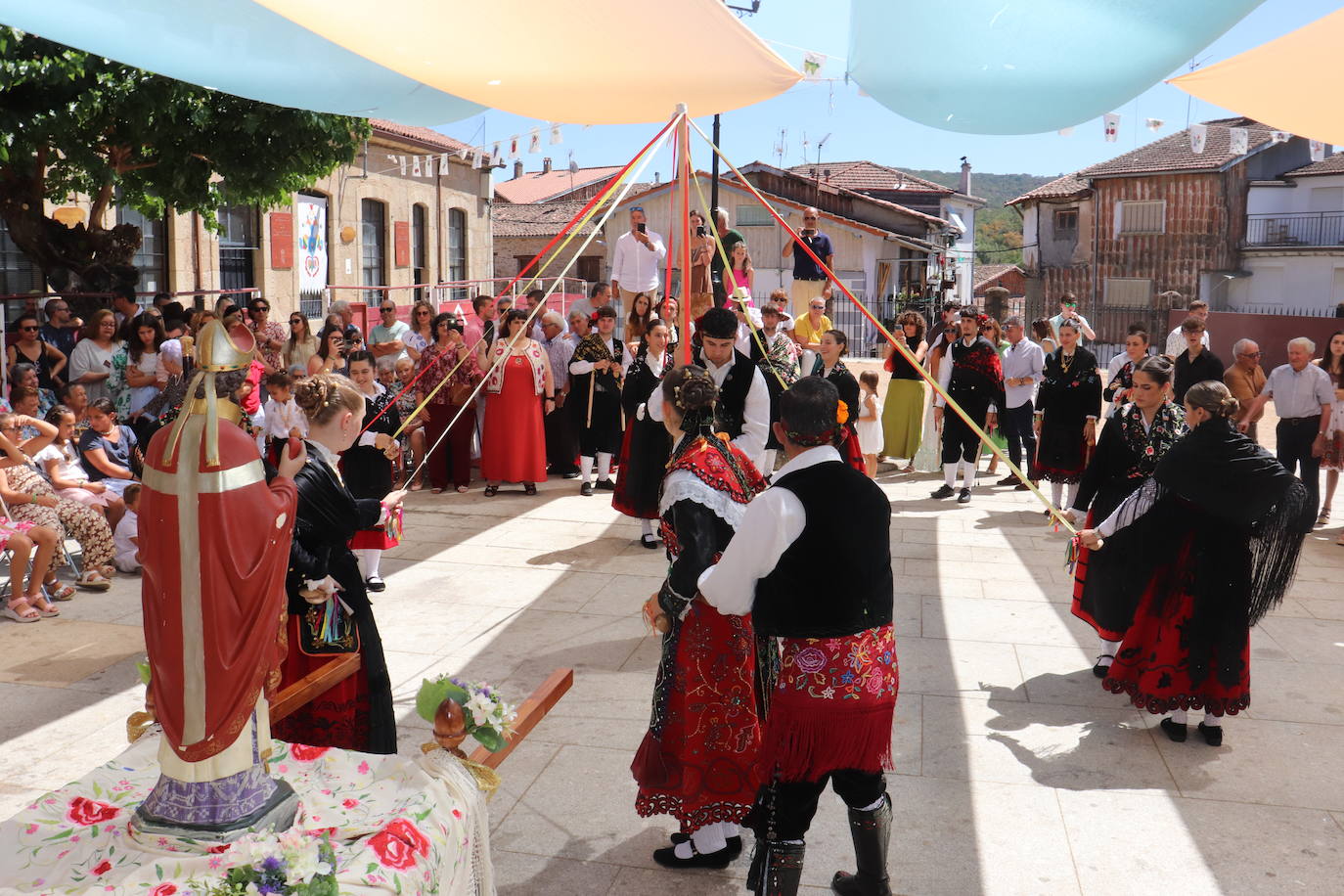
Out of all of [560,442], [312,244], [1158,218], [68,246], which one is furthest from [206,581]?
[1158,218]

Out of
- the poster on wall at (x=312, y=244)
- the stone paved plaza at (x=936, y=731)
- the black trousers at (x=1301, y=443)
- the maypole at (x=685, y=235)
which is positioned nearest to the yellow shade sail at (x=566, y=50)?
the maypole at (x=685, y=235)

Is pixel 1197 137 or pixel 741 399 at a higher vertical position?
pixel 1197 137

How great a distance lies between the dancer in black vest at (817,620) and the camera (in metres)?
3.19

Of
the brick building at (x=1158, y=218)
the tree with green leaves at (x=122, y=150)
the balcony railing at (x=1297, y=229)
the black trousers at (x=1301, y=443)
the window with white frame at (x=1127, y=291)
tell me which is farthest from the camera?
the window with white frame at (x=1127, y=291)

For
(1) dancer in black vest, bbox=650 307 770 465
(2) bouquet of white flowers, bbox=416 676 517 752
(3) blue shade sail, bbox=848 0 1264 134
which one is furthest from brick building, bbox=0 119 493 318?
(2) bouquet of white flowers, bbox=416 676 517 752

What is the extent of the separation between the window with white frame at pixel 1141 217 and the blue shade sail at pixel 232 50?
36.0m

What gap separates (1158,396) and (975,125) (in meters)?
1.79

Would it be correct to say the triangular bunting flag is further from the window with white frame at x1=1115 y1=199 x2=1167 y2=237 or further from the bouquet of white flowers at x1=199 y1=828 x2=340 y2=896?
the window with white frame at x1=1115 y1=199 x2=1167 y2=237

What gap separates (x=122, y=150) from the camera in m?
10.5

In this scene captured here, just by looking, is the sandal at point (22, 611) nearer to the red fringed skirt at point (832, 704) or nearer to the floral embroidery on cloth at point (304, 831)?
the floral embroidery on cloth at point (304, 831)

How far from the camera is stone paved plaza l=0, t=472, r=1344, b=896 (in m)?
3.94

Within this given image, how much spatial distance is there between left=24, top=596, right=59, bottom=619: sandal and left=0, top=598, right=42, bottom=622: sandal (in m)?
0.03

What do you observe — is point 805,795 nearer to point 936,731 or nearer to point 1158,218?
point 936,731

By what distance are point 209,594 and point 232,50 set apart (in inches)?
151
